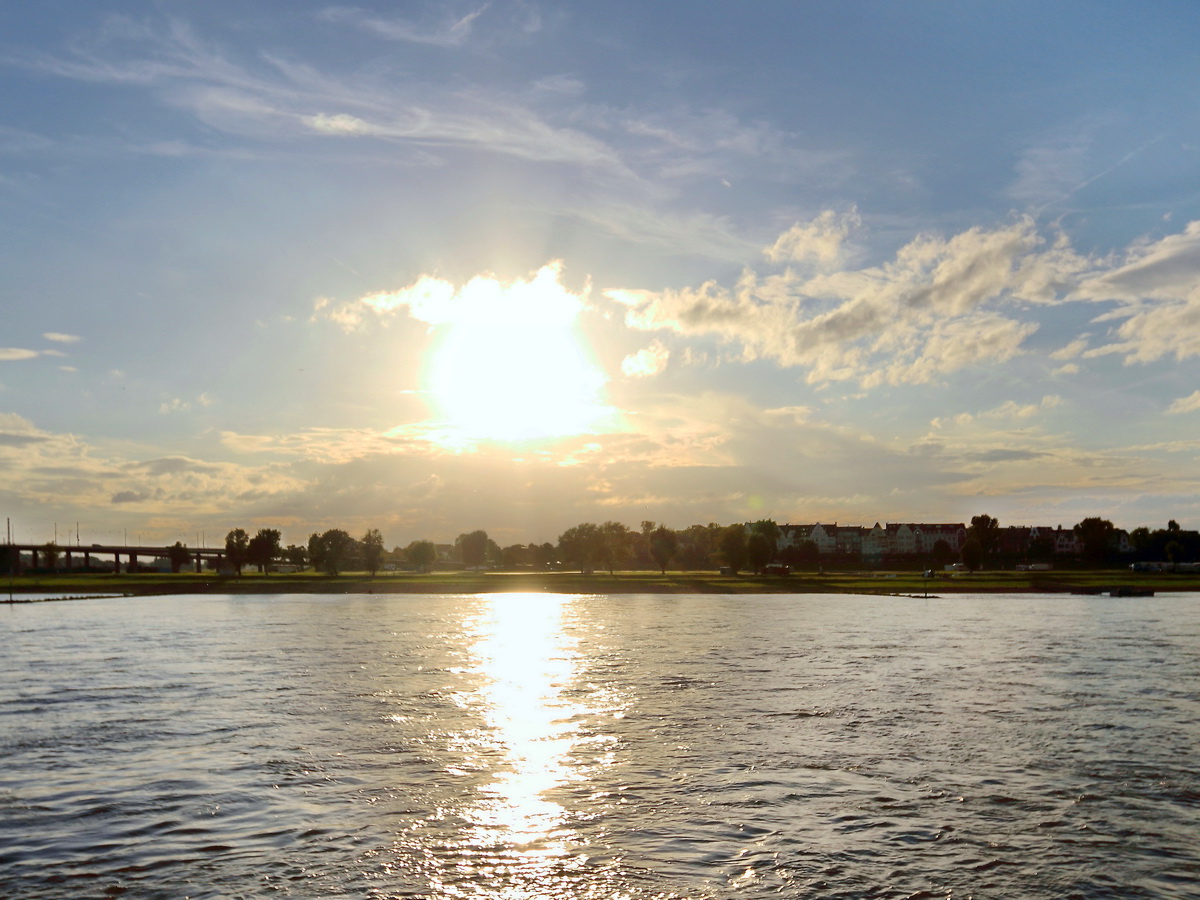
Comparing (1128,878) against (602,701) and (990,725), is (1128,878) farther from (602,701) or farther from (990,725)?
(602,701)

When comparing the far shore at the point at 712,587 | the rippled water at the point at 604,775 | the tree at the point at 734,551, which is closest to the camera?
the rippled water at the point at 604,775

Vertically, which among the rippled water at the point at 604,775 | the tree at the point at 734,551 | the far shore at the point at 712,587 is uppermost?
the tree at the point at 734,551

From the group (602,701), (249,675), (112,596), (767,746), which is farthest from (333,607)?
(767,746)

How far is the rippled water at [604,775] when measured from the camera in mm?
18750

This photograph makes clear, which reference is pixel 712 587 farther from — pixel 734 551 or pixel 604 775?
pixel 604 775

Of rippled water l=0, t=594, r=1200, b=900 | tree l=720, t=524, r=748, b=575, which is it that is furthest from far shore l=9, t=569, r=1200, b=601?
rippled water l=0, t=594, r=1200, b=900

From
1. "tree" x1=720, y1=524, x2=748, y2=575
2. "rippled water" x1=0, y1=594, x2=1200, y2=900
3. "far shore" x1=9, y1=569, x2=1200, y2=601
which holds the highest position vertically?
"tree" x1=720, y1=524, x2=748, y2=575

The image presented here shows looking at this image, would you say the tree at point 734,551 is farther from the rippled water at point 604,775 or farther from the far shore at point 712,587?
the rippled water at point 604,775

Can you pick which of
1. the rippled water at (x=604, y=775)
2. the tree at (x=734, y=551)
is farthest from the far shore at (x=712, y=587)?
the rippled water at (x=604, y=775)

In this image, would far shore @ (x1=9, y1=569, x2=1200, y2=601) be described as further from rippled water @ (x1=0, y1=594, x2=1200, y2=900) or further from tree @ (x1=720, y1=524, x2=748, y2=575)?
rippled water @ (x1=0, y1=594, x2=1200, y2=900)

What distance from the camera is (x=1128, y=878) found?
18.5 metres

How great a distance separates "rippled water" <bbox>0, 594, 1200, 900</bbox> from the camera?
61.5 ft

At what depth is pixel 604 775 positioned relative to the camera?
26.9 meters

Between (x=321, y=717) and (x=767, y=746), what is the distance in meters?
18.2
